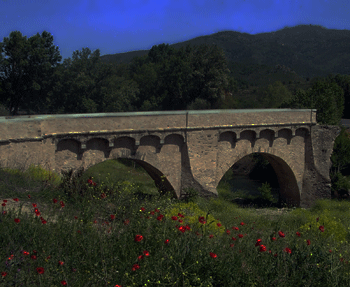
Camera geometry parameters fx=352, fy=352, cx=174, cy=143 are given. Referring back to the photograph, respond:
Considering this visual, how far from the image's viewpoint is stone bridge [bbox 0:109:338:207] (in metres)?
12.1

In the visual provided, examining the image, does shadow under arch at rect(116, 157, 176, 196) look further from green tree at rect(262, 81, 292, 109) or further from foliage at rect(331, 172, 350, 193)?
green tree at rect(262, 81, 292, 109)

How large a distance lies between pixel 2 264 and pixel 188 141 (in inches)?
453

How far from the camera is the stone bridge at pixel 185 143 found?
12.1 meters

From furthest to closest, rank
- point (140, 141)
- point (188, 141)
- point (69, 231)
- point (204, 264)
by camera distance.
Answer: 1. point (188, 141)
2. point (140, 141)
3. point (69, 231)
4. point (204, 264)

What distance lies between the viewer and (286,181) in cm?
2050

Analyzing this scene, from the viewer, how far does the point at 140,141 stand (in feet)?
47.6

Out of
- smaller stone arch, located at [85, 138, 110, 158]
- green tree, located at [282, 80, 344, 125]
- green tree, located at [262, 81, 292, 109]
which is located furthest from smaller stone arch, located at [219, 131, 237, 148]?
green tree, located at [262, 81, 292, 109]

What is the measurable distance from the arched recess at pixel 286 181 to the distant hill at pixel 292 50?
61.2m

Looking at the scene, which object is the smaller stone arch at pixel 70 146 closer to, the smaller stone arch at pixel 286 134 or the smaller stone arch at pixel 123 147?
the smaller stone arch at pixel 123 147

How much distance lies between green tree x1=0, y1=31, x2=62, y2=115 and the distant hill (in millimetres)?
55581

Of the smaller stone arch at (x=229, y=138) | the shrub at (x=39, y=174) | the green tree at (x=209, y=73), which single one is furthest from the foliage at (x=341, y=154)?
the shrub at (x=39, y=174)

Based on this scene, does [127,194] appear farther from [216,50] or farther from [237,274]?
[216,50]

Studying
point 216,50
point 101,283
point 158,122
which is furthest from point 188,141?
point 216,50

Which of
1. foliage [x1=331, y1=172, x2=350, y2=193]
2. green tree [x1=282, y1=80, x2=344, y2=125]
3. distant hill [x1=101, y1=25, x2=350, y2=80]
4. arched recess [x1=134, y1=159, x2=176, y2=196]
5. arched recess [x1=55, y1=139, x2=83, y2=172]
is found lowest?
foliage [x1=331, y1=172, x2=350, y2=193]
